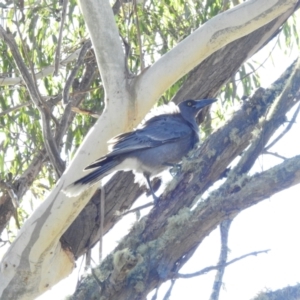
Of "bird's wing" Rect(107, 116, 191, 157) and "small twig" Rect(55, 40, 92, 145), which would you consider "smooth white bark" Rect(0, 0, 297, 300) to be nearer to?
"bird's wing" Rect(107, 116, 191, 157)

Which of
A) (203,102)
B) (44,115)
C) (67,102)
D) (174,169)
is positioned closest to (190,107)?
(203,102)

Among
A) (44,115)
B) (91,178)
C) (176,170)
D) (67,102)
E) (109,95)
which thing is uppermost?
(67,102)

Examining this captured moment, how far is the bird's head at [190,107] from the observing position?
4.75 m

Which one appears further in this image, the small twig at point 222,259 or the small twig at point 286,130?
the small twig at point 286,130

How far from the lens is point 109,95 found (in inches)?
154

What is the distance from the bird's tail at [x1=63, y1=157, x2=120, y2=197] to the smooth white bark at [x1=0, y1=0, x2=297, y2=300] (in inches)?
2.3

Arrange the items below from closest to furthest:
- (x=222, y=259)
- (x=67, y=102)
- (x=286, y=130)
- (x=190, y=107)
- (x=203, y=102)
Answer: (x=222, y=259) < (x=286, y=130) < (x=67, y=102) < (x=203, y=102) < (x=190, y=107)

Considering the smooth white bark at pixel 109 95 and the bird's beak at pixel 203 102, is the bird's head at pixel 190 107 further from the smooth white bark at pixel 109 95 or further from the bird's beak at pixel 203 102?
the smooth white bark at pixel 109 95

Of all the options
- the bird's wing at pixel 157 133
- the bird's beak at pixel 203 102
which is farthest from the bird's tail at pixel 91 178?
the bird's beak at pixel 203 102

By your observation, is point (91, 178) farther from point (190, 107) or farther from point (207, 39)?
point (190, 107)

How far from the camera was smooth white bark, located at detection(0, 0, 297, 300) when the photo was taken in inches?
152

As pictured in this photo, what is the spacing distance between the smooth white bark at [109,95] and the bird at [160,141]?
249 mm

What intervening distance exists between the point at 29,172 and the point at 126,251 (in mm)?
2636

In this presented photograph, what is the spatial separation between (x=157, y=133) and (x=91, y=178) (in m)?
0.93
